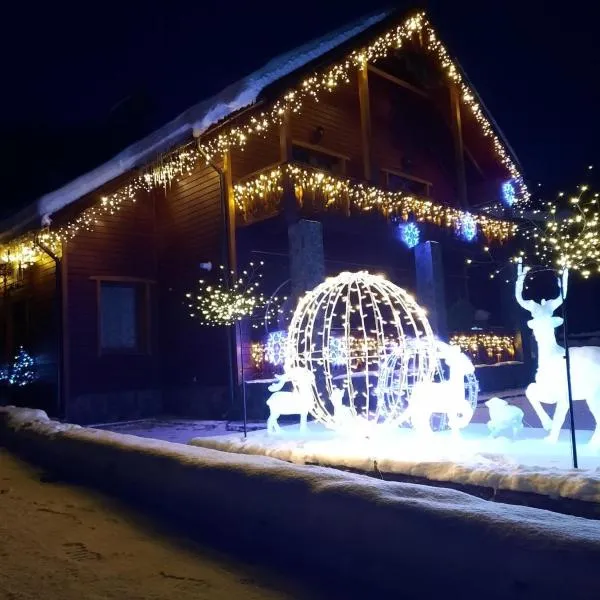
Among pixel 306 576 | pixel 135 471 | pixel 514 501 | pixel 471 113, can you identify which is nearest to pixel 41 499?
pixel 135 471

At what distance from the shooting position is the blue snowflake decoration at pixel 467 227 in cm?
1591

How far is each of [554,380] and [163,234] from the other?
35.0 feet

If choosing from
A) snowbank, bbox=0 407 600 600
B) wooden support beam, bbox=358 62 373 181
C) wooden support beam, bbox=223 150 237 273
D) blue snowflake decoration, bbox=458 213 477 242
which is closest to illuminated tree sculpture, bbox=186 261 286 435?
wooden support beam, bbox=223 150 237 273

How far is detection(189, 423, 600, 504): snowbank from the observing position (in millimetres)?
5391

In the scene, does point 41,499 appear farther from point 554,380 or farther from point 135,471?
point 554,380

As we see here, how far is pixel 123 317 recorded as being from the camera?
1477 centimetres

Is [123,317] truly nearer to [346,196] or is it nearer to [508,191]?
[346,196]

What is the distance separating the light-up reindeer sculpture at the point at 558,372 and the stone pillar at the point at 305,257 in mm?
5008

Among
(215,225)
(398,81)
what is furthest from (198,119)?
(398,81)

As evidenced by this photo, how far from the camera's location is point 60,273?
13.6 metres

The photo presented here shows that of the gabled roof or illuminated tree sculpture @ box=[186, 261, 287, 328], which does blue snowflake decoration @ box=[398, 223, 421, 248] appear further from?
the gabled roof

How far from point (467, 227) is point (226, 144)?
6.97 meters

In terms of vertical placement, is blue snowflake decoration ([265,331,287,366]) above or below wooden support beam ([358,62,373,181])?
below

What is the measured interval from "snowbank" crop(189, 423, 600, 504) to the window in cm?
663
